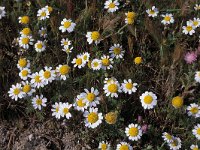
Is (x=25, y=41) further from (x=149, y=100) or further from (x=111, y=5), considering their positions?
(x=149, y=100)

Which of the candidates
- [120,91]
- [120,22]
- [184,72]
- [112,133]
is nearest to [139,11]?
[120,22]

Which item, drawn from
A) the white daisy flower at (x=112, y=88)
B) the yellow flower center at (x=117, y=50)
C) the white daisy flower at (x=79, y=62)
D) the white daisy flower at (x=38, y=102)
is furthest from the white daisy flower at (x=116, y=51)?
the white daisy flower at (x=38, y=102)

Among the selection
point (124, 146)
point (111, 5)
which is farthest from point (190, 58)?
point (111, 5)

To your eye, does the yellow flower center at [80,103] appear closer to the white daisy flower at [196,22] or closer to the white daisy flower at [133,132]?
the white daisy flower at [133,132]

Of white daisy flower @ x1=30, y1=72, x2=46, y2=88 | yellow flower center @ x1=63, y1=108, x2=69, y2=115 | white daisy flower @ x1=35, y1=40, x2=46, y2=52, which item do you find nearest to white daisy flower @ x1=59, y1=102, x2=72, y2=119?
yellow flower center @ x1=63, y1=108, x2=69, y2=115

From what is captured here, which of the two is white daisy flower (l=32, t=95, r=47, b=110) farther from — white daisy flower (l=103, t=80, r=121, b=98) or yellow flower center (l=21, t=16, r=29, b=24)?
yellow flower center (l=21, t=16, r=29, b=24)
